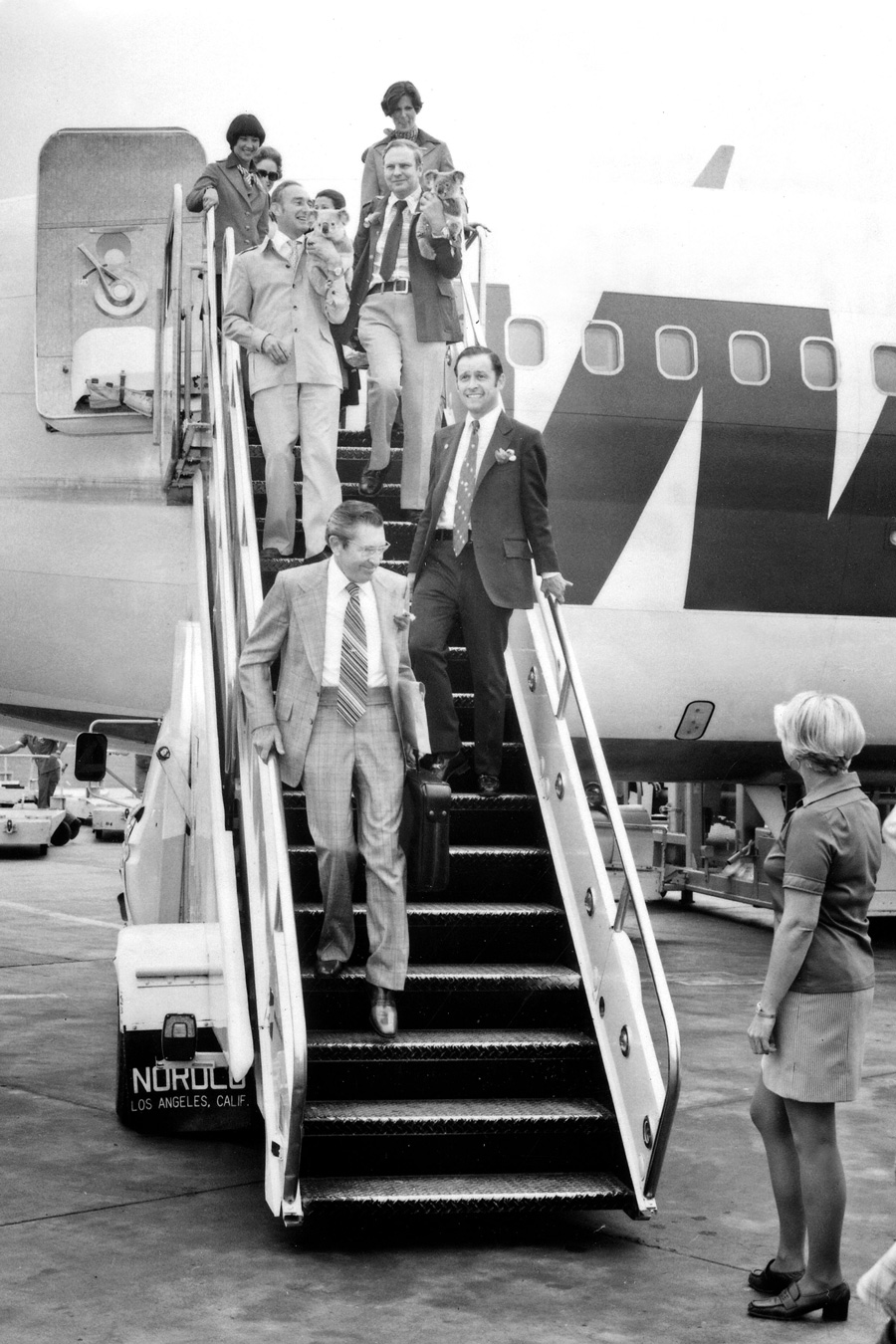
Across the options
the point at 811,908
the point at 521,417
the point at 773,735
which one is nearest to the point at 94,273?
the point at 521,417

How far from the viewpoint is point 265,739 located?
516 centimetres

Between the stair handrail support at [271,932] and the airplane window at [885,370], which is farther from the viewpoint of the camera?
the airplane window at [885,370]

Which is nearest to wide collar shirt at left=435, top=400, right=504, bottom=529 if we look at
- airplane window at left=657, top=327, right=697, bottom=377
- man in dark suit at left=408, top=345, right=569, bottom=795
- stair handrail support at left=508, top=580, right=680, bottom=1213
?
man in dark suit at left=408, top=345, right=569, bottom=795

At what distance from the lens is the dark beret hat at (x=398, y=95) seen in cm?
767

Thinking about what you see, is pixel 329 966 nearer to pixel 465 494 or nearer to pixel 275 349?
pixel 465 494

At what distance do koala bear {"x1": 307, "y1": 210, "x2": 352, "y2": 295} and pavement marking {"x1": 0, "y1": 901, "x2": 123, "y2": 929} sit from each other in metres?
8.90

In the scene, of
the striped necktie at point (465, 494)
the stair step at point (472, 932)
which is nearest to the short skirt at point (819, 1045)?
the stair step at point (472, 932)

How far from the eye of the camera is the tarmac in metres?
4.15

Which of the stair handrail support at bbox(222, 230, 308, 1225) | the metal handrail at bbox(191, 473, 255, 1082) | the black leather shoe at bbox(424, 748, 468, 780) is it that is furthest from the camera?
the black leather shoe at bbox(424, 748, 468, 780)

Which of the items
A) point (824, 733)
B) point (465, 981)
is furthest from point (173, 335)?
point (824, 733)

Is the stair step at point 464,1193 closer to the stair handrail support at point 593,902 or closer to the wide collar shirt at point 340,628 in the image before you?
the stair handrail support at point 593,902

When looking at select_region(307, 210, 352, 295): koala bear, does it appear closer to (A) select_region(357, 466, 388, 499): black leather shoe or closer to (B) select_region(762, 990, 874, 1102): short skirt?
(A) select_region(357, 466, 388, 499): black leather shoe

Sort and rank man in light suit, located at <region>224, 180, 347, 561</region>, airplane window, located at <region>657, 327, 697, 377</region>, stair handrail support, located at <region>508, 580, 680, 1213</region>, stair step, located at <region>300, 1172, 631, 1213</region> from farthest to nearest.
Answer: airplane window, located at <region>657, 327, 697, 377</region>
man in light suit, located at <region>224, 180, 347, 561</region>
stair handrail support, located at <region>508, 580, 680, 1213</region>
stair step, located at <region>300, 1172, 631, 1213</region>

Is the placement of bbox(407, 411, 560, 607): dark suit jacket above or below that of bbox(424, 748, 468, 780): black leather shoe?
above
